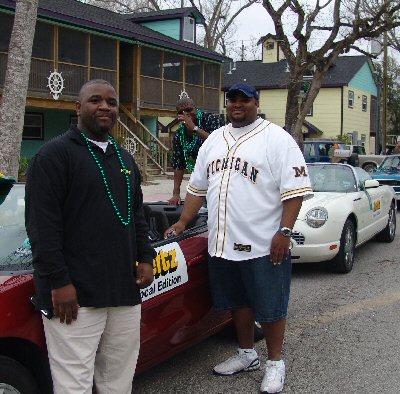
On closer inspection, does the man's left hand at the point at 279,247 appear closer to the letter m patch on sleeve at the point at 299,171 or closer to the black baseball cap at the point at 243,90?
the letter m patch on sleeve at the point at 299,171

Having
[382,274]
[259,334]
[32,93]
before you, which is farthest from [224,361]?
[32,93]

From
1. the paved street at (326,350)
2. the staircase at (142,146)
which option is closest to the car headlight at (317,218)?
the paved street at (326,350)

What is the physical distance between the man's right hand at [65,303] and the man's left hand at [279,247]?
4.59ft

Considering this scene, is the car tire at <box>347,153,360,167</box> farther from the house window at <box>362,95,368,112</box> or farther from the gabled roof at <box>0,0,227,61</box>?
the house window at <box>362,95,368,112</box>

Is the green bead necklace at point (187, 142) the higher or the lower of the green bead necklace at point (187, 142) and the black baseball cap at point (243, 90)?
the lower

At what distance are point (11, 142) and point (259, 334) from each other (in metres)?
5.66

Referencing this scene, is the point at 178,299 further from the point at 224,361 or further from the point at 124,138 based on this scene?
the point at 124,138

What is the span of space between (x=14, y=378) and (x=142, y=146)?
1824cm

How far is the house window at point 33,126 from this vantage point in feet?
70.0

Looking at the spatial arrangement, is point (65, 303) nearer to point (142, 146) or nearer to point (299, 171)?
point (299, 171)

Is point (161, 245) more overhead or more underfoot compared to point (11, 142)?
more underfoot

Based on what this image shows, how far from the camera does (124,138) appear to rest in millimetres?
21047

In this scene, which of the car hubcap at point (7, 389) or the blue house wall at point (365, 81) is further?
the blue house wall at point (365, 81)

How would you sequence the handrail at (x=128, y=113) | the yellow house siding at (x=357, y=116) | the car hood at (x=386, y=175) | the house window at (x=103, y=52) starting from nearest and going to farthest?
1. the car hood at (x=386, y=175)
2. the house window at (x=103, y=52)
3. the handrail at (x=128, y=113)
4. the yellow house siding at (x=357, y=116)
